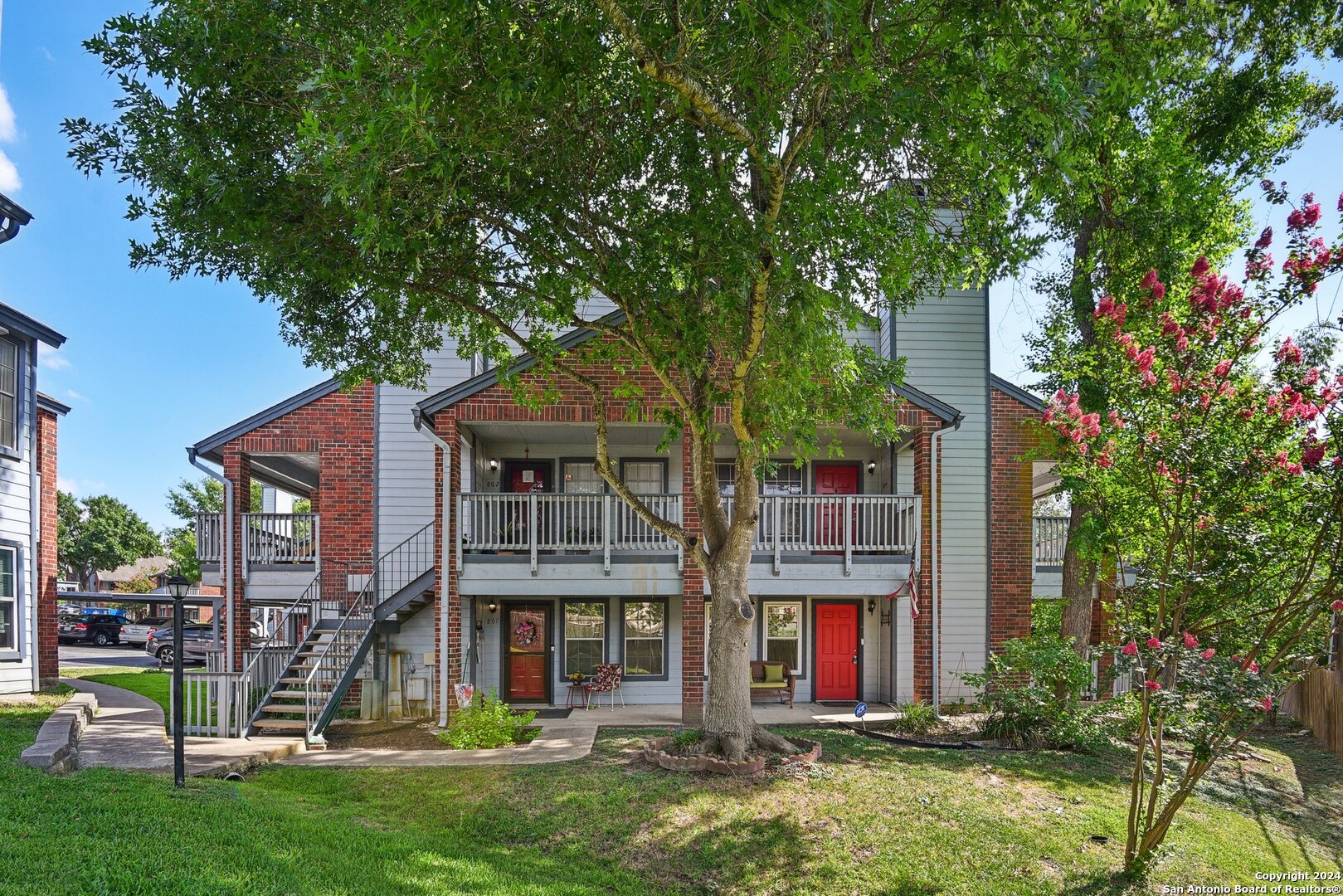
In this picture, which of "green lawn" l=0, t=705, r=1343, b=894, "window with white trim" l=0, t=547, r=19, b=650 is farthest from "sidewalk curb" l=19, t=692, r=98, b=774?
"window with white trim" l=0, t=547, r=19, b=650

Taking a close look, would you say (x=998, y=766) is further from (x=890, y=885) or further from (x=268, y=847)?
(x=268, y=847)

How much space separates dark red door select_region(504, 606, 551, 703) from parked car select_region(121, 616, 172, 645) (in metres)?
20.0

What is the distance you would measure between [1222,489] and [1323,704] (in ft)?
34.7

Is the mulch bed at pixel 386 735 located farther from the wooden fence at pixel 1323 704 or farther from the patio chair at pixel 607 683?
the wooden fence at pixel 1323 704

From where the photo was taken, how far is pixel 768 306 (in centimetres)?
883

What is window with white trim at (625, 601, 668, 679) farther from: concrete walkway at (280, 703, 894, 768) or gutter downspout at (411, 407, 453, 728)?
gutter downspout at (411, 407, 453, 728)

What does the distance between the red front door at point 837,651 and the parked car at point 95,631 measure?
30.9 metres

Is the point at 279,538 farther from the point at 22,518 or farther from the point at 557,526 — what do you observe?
the point at 557,526

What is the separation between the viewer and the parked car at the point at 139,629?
30.4 m

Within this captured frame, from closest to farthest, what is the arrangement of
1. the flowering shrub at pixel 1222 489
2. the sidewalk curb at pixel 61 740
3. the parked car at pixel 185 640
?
the flowering shrub at pixel 1222 489
the sidewalk curb at pixel 61 740
the parked car at pixel 185 640

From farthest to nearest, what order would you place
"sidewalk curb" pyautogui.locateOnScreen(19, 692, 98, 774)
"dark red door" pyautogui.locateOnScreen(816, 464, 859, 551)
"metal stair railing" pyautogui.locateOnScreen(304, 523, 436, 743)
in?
"dark red door" pyautogui.locateOnScreen(816, 464, 859, 551), "metal stair railing" pyautogui.locateOnScreen(304, 523, 436, 743), "sidewalk curb" pyautogui.locateOnScreen(19, 692, 98, 774)

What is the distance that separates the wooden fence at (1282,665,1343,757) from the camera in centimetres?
1311

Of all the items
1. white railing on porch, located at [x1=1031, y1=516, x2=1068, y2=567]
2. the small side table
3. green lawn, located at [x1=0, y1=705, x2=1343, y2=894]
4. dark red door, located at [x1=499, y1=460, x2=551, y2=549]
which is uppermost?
dark red door, located at [x1=499, y1=460, x2=551, y2=549]

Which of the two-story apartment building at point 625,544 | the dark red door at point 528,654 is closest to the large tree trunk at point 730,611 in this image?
the two-story apartment building at point 625,544
